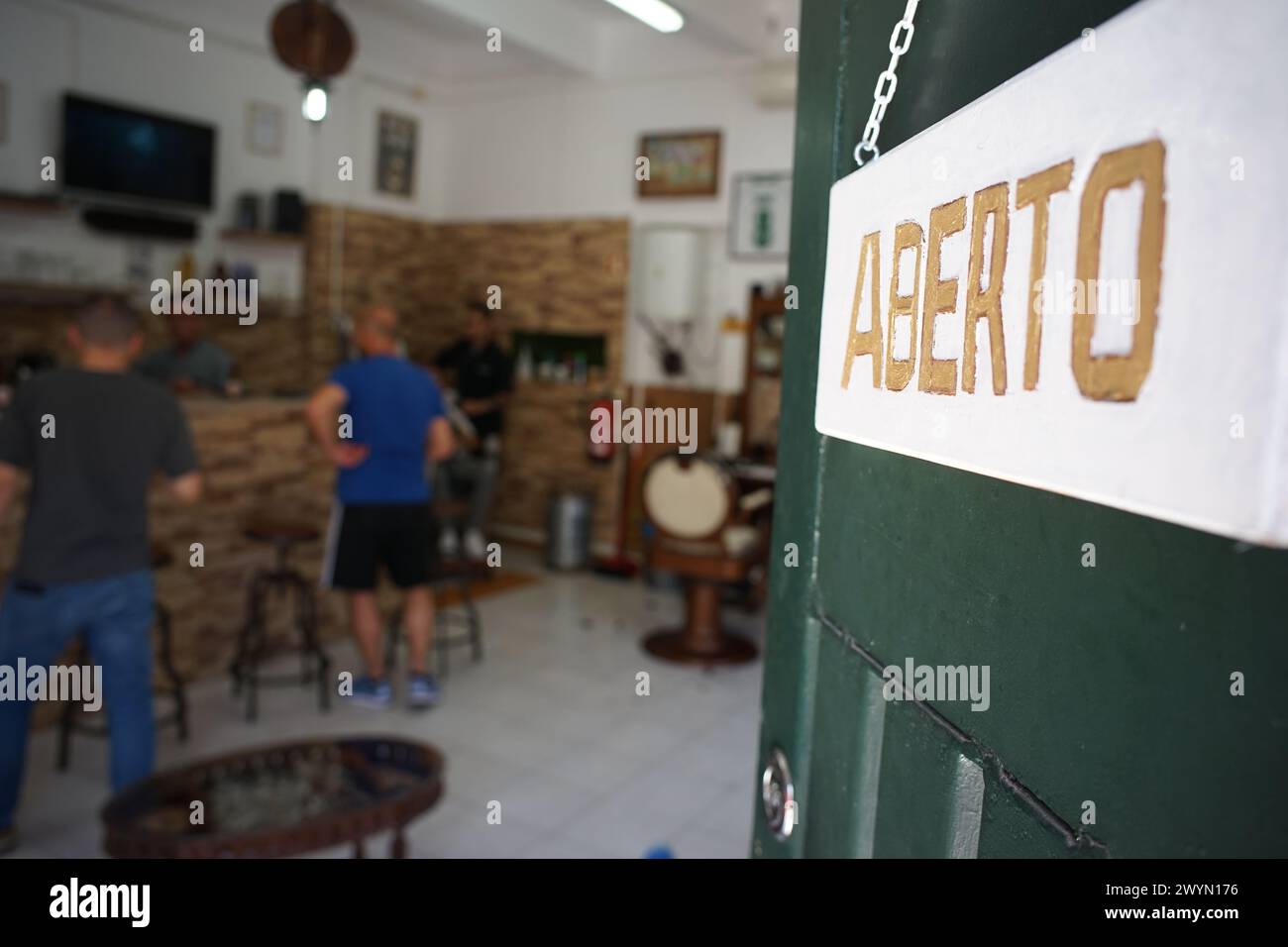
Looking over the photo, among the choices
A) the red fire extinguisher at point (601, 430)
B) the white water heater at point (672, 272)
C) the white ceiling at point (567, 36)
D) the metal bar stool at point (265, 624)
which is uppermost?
the white ceiling at point (567, 36)

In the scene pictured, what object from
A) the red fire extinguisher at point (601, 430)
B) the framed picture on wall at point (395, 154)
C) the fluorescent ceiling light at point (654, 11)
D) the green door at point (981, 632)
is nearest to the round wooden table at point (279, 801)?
the green door at point (981, 632)

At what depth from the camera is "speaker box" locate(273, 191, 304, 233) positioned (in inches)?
276

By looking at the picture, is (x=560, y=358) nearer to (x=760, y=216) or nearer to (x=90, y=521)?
(x=760, y=216)

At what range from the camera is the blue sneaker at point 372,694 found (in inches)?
174

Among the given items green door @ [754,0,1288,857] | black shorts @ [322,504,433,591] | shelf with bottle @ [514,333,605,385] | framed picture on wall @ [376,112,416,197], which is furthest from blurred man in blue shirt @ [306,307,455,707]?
framed picture on wall @ [376,112,416,197]

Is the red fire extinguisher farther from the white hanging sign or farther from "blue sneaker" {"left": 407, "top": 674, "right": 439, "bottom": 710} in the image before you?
the white hanging sign

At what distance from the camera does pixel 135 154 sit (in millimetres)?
6145

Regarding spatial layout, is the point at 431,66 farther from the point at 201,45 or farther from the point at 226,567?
the point at 226,567

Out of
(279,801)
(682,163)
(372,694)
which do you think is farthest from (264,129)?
(279,801)

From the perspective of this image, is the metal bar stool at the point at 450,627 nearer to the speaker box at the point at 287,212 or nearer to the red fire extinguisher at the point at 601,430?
the red fire extinguisher at the point at 601,430

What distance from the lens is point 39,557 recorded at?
2902mm

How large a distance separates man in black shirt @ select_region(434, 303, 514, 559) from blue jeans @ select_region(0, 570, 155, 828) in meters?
4.13

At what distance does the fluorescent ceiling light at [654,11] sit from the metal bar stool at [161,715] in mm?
2970

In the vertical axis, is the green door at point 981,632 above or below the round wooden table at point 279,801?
above
